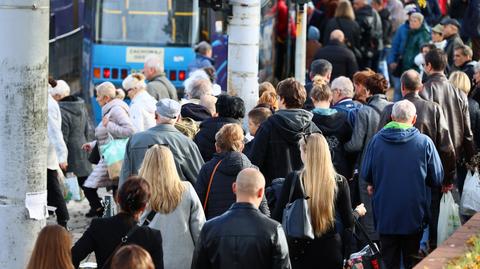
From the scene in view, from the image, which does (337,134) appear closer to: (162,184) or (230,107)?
(230,107)

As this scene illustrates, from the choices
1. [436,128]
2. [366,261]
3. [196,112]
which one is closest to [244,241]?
[366,261]

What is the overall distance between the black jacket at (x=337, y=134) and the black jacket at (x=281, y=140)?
98cm

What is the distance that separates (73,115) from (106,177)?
1.36 meters

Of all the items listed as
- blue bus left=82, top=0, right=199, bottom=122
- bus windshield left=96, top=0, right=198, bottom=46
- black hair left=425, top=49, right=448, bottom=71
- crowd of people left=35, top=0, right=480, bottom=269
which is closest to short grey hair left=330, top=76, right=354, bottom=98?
crowd of people left=35, top=0, right=480, bottom=269

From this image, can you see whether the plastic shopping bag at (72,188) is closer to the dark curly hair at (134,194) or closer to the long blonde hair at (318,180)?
the long blonde hair at (318,180)

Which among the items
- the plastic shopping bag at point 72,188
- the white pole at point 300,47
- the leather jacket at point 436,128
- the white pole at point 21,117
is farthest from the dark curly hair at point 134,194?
the white pole at point 300,47

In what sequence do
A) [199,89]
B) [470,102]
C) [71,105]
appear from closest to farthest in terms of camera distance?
[199,89], [470,102], [71,105]

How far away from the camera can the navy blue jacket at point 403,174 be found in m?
11.0

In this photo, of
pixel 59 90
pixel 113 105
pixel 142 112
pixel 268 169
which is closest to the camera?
pixel 268 169

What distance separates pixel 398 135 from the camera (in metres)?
11.1

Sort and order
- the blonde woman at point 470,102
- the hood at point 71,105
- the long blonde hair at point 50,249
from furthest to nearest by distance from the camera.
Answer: the hood at point 71,105, the blonde woman at point 470,102, the long blonde hair at point 50,249

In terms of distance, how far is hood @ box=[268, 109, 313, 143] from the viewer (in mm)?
11031

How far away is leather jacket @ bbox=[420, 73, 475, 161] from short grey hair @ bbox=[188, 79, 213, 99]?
80.1 inches

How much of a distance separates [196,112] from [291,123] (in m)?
1.88
